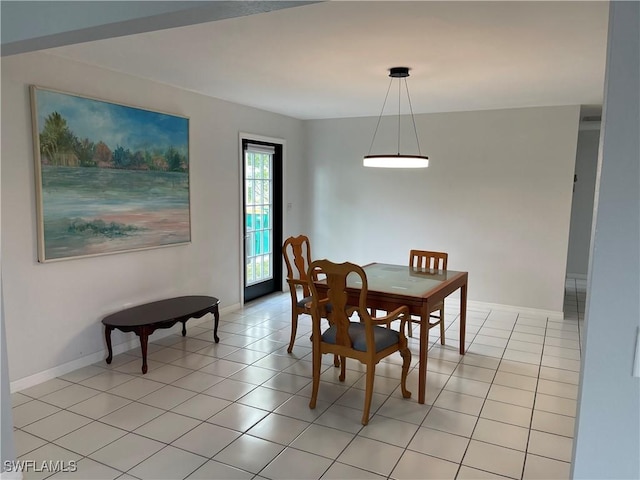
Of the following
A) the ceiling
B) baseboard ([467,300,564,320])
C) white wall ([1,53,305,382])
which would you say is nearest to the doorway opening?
white wall ([1,53,305,382])

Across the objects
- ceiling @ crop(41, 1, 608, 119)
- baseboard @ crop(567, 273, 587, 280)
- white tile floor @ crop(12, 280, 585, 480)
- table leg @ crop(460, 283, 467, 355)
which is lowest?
white tile floor @ crop(12, 280, 585, 480)

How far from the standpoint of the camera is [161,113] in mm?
4047

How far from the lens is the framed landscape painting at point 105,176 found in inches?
125

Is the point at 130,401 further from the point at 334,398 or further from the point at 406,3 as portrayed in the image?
the point at 406,3

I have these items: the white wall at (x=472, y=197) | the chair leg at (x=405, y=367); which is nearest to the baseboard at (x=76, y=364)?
the chair leg at (x=405, y=367)

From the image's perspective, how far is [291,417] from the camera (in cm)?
281

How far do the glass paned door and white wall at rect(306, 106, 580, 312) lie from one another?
31.3 inches

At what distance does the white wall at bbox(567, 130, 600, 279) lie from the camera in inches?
271

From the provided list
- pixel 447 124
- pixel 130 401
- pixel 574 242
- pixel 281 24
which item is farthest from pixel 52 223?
pixel 574 242

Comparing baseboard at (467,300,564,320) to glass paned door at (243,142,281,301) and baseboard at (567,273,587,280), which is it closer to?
baseboard at (567,273,587,280)

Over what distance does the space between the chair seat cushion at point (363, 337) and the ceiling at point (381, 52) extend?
6.10 ft

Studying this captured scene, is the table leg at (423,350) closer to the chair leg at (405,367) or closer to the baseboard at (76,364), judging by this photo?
the chair leg at (405,367)

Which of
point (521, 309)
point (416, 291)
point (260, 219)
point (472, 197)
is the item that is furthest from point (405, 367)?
point (260, 219)

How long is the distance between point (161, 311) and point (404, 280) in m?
2.08
